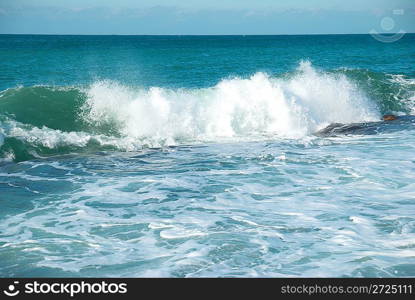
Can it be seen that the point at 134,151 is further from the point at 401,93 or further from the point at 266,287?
the point at 401,93

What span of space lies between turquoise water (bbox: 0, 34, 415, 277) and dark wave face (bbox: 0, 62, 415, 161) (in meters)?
0.05

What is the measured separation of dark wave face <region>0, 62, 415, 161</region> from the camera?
13.8 m

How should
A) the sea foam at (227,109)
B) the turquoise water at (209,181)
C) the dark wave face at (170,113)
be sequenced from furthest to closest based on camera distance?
the sea foam at (227,109) < the dark wave face at (170,113) < the turquoise water at (209,181)

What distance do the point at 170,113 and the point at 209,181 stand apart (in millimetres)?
6889

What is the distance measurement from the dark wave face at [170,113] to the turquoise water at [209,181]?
0.18ft

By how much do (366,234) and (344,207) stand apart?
3.89 ft

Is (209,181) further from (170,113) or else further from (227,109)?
(227,109)

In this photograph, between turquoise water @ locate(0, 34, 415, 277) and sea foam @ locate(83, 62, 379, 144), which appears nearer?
turquoise water @ locate(0, 34, 415, 277)

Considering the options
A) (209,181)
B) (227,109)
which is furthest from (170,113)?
(209,181)

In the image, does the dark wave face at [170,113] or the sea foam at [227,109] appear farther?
the sea foam at [227,109]

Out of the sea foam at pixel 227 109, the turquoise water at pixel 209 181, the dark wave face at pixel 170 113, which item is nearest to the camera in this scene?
the turquoise water at pixel 209 181

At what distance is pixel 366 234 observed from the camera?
7047 mm

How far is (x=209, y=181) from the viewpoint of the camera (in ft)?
32.6

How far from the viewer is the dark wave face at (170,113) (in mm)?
13779
